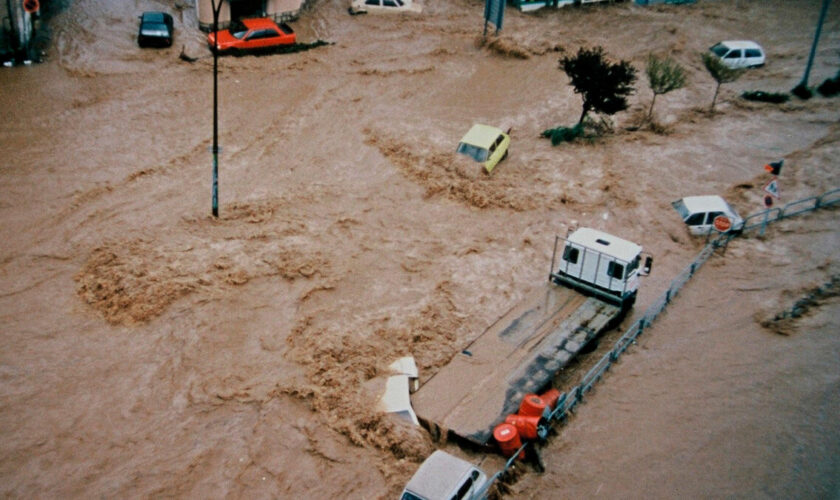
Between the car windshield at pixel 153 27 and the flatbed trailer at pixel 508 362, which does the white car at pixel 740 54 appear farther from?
the car windshield at pixel 153 27

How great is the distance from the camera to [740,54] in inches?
1222

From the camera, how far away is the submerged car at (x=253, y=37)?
2934 cm

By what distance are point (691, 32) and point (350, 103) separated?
1881cm

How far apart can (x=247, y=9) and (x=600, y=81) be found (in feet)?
58.4

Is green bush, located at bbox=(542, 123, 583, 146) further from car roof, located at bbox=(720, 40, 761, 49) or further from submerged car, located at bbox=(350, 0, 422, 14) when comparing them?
submerged car, located at bbox=(350, 0, 422, 14)

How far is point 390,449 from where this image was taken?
42.5ft

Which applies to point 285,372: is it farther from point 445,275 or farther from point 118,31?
point 118,31

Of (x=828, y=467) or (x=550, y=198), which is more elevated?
(x=550, y=198)

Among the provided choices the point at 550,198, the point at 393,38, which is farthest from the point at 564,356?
the point at 393,38

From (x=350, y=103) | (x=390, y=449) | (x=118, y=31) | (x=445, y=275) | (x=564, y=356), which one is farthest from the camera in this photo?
(x=118, y=31)

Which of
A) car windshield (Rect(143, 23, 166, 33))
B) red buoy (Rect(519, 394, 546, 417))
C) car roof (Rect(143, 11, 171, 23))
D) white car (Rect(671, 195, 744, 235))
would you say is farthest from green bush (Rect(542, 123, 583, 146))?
car roof (Rect(143, 11, 171, 23))

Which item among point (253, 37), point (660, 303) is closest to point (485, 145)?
point (660, 303)

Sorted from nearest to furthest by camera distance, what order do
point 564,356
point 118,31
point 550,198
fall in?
point 564,356 → point 550,198 → point 118,31

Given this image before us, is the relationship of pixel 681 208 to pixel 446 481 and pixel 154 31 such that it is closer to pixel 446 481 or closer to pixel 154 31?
pixel 446 481
